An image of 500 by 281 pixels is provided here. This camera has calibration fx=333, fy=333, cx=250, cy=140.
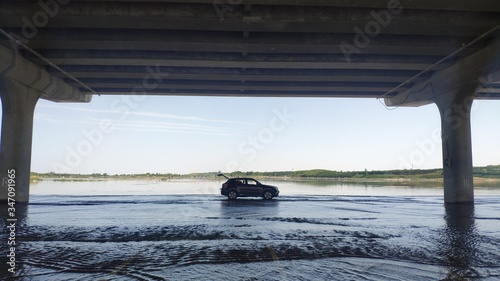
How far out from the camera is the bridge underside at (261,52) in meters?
12.4

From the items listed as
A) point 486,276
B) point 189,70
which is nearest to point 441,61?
point 189,70

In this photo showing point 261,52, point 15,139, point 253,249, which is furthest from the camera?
point 15,139

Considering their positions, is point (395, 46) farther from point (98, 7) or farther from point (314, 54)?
point (98, 7)

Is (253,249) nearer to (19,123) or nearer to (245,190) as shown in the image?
(245,190)

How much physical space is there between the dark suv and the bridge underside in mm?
6589

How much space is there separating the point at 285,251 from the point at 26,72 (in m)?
17.6

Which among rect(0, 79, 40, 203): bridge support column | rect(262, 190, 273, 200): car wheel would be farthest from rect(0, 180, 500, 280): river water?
rect(262, 190, 273, 200): car wheel

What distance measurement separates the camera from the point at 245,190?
23.6 m

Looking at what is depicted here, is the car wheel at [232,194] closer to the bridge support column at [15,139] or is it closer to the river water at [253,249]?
the river water at [253,249]

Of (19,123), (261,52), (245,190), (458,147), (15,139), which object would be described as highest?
(261,52)

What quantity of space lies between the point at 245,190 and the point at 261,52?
10.7 m

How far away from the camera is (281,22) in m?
12.9

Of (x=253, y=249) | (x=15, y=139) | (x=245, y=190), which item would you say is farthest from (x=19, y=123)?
(x=253, y=249)

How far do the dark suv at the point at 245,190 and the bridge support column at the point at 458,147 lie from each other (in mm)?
10848
